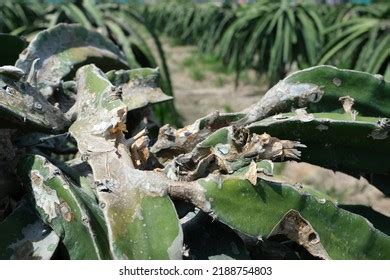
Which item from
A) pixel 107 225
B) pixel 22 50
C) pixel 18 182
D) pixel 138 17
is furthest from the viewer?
pixel 138 17

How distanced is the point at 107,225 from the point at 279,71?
3993 millimetres

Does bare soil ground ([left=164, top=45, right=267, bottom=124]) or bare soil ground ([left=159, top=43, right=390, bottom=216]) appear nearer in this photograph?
bare soil ground ([left=159, top=43, right=390, bottom=216])

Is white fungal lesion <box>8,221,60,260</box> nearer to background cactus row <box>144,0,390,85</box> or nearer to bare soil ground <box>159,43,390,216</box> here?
bare soil ground <box>159,43,390,216</box>

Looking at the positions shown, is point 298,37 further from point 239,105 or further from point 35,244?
point 35,244

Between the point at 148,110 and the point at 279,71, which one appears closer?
the point at 148,110

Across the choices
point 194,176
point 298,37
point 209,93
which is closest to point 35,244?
point 194,176

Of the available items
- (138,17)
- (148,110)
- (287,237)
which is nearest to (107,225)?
(287,237)

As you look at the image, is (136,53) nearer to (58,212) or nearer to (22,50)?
(22,50)

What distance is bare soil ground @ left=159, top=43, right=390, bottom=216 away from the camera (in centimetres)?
234

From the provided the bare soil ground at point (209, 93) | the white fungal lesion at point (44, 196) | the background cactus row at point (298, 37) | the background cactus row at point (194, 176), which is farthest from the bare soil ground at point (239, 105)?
the white fungal lesion at point (44, 196)

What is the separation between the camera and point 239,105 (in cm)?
470

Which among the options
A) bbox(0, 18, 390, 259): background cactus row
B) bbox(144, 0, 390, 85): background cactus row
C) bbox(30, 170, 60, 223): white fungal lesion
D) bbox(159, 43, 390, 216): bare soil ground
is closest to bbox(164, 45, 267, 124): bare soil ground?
bbox(159, 43, 390, 216): bare soil ground

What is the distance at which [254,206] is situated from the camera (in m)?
0.63

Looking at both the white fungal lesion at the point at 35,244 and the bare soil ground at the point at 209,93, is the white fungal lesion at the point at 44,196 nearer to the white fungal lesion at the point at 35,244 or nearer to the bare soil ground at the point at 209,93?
the white fungal lesion at the point at 35,244
